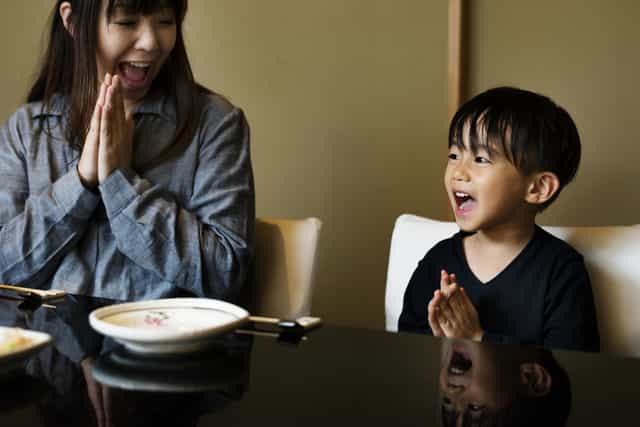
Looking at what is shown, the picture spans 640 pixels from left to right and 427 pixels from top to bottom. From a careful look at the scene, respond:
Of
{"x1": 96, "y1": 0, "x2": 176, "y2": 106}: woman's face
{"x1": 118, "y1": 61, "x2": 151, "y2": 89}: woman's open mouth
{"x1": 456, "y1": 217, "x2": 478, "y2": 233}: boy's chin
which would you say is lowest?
{"x1": 456, "y1": 217, "x2": 478, "y2": 233}: boy's chin

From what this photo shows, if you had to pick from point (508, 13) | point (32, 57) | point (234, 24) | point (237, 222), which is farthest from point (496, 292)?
point (32, 57)

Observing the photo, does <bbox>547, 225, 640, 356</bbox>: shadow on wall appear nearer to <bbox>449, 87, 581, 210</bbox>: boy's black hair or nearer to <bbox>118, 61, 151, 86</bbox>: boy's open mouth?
<bbox>449, 87, 581, 210</bbox>: boy's black hair

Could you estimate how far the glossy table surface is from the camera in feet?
1.84

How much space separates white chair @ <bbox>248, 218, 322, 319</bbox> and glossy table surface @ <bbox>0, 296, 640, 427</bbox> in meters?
0.52

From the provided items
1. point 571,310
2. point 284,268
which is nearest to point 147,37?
point 284,268

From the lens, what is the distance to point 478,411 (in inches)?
22.2

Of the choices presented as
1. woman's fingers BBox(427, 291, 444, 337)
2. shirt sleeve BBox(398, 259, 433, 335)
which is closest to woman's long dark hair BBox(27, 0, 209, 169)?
shirt sleeve BBox(398, 259, 433, 335)

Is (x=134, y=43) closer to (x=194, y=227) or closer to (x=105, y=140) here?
(x=105, y=140)

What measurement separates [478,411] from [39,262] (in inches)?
39.5

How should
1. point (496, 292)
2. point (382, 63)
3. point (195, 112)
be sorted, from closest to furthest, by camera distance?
point (496, 292) < point (195, 112) < point (382, 63)

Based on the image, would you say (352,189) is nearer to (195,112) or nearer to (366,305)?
(366,305)

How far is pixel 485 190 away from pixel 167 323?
0.68m

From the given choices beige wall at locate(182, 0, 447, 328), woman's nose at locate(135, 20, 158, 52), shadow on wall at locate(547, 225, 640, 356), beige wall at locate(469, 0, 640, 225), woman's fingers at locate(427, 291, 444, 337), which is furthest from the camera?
beige wall at locate(182, 0, 447, 328)

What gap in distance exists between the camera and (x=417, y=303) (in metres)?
1.34
